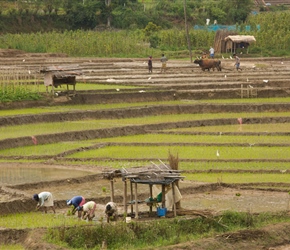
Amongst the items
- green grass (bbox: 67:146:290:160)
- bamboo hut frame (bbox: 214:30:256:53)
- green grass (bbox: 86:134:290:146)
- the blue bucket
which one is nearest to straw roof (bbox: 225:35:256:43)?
bamboo hut frame (bbox: 214:30:256:53)

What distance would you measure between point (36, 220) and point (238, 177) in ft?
20.1

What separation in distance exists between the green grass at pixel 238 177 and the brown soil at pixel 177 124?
439mm

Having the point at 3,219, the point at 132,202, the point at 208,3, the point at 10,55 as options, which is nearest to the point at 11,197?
the point at 3,219

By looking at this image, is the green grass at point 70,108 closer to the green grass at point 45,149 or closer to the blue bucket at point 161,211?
the green grass at point 45,149

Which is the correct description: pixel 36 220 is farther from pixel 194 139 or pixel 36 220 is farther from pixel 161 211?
pixel 194 139

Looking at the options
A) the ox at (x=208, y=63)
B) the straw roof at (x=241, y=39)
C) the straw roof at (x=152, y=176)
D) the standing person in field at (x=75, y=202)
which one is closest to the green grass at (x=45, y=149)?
the standing person in field at (x=75, y=202)

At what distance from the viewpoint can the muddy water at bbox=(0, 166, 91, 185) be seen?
18.8m

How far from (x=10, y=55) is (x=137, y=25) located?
611 inches

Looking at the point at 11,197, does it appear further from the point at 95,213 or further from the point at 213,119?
the point at 213,119

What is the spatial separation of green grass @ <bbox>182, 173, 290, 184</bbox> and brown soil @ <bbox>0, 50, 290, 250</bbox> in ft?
1.44

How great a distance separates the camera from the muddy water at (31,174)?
1883 cm

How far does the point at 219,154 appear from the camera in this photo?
22.0m

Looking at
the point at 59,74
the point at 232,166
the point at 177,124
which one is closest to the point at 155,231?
the point at 232,166

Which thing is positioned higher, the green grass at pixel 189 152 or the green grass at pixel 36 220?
the green grass at pixel 36 220
